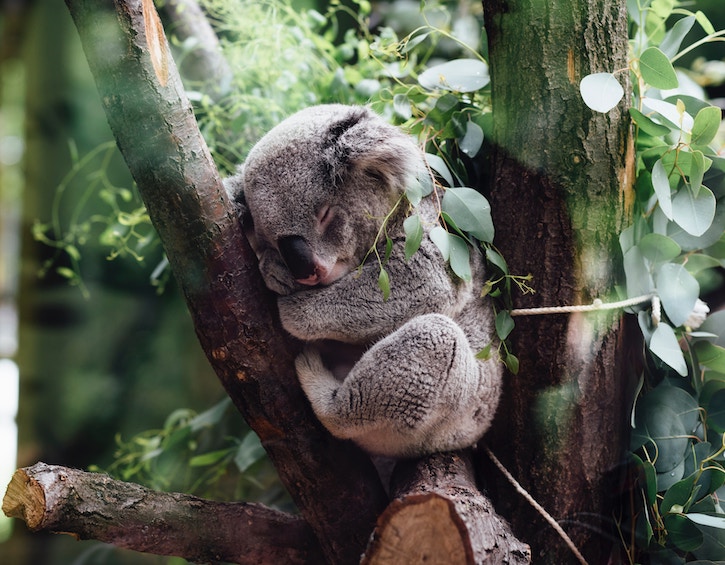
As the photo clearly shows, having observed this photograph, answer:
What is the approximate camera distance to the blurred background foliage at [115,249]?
297cm

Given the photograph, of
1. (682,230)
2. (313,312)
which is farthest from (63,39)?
(682,230)

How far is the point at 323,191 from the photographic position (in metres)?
2.15

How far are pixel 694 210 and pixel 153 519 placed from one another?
6.05 ft

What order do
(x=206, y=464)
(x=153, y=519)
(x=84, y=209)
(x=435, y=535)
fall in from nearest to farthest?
(x=435, y=535)
(x=153, y=519)
(x=206, y=464)
(x=84, y=209)

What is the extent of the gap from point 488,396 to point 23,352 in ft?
8.62

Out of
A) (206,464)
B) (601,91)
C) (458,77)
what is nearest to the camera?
(601,91)

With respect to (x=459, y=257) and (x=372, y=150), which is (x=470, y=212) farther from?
(x=372, y=150)

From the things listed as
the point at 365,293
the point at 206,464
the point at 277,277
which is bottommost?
the point at 206,464

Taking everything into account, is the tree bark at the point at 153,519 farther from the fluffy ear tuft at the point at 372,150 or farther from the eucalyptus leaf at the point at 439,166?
the eucalyptus leaf at the point at 439,166

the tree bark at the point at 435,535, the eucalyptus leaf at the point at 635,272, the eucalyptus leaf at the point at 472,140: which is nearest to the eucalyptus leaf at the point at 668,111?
the eucalyptus leaf at the point at 635,272

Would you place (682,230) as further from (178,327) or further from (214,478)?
(178,327)

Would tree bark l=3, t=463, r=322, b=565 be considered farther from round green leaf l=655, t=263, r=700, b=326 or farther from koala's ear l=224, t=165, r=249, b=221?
round green leaf l=655, t=263, r=700, b=326

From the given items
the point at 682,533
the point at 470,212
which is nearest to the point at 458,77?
the point at 470,212

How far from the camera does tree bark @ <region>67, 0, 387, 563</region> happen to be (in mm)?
1640
